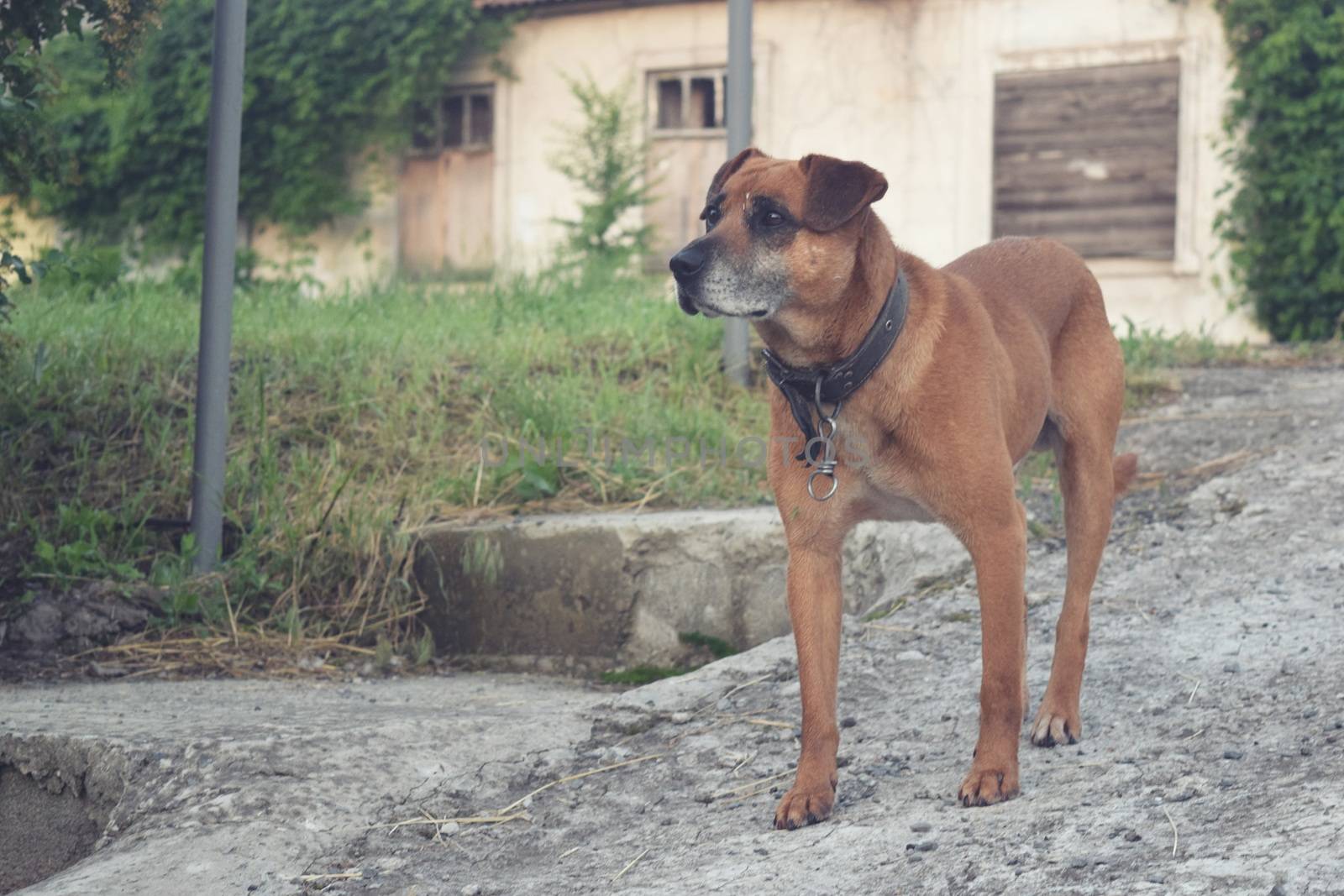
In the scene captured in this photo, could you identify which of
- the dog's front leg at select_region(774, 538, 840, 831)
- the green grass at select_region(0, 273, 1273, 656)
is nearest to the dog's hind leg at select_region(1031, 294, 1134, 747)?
the dog's front leg at select_region(774, 538, 840, 831)

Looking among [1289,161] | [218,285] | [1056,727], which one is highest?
[1289,161]

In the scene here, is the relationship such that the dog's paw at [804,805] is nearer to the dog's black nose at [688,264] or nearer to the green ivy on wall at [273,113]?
the dog's black nose at [688,264]

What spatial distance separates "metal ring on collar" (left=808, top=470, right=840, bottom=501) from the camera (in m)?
3.14

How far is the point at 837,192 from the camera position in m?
3.07

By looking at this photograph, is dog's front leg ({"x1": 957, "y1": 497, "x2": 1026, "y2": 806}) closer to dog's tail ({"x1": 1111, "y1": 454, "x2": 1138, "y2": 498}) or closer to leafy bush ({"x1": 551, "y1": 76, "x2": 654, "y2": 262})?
dog's tail ({"x1": 1111, "y1": 454, "x2": 1138, "y2": 498})

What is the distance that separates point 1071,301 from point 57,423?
3.82m

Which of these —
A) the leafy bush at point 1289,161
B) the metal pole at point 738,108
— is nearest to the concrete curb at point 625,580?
the metal pole at point 738,108

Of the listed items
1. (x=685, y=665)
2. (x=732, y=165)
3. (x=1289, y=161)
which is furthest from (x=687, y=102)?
(x=732, y=165)

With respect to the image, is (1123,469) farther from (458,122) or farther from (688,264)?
(458,122)

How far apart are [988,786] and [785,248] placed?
4.00 ft

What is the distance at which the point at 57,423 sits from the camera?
549cm

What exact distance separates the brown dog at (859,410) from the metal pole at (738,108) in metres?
3.28

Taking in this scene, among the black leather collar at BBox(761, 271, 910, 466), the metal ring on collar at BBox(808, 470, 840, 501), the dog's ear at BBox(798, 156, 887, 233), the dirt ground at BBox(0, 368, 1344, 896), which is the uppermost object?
the dog's ear at BBox(798, 156, 887, 233)

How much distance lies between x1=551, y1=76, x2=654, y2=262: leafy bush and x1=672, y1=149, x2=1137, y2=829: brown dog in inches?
360
